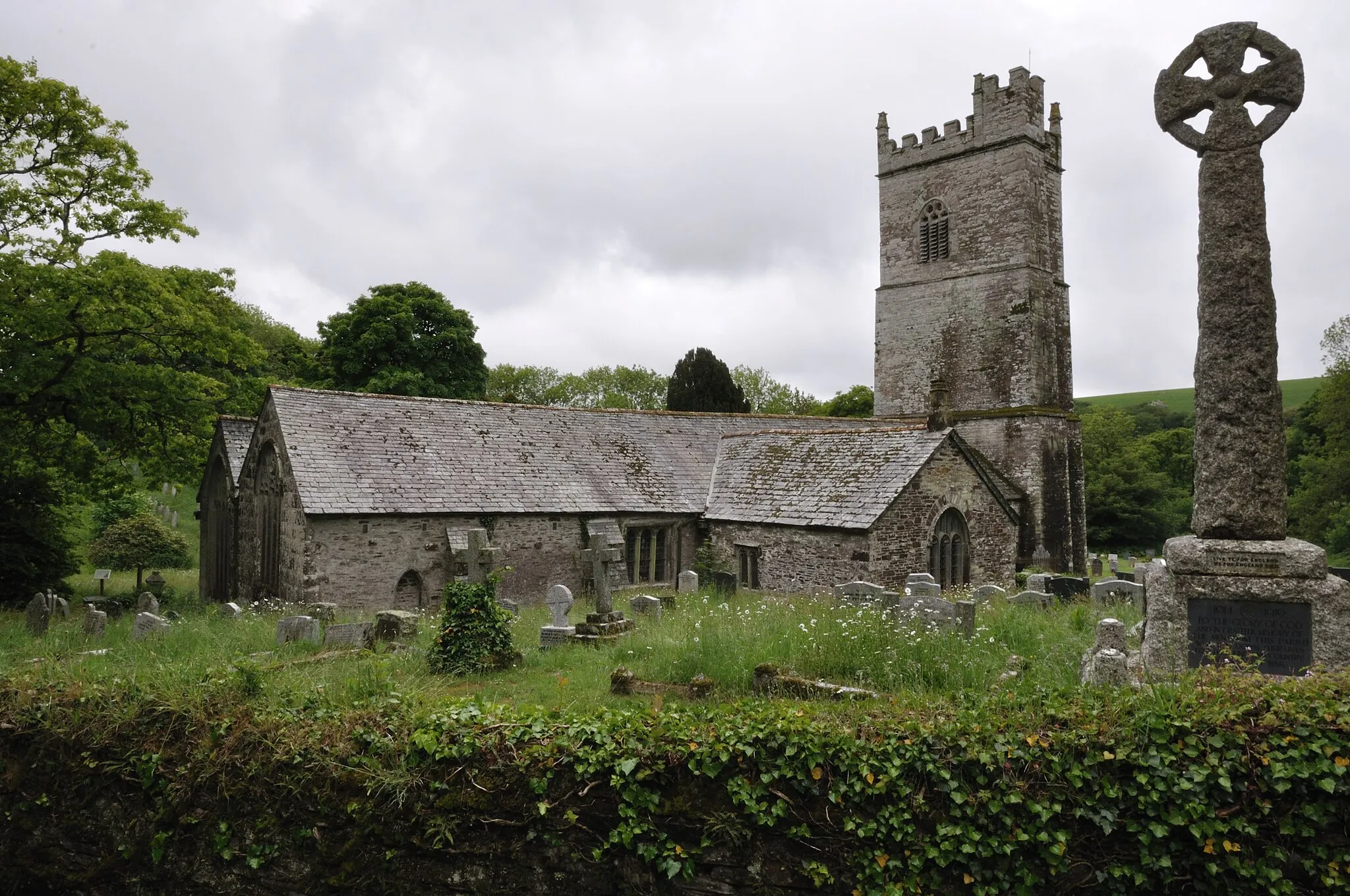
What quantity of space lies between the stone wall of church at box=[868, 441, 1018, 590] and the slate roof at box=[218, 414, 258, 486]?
1650cm

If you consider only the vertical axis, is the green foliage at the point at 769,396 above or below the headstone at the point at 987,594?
above

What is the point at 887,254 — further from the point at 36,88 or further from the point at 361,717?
the point at 361,717

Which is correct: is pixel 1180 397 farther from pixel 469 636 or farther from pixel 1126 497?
pixel 469 636

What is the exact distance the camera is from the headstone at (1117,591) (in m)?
16.5

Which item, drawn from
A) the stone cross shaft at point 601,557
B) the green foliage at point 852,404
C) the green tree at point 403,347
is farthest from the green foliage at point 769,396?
the stone cross shaft at point 601,557

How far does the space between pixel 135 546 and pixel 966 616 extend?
87.0ft

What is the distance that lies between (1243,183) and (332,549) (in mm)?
17879

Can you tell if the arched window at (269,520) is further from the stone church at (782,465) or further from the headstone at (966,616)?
the headstone at (966,616)

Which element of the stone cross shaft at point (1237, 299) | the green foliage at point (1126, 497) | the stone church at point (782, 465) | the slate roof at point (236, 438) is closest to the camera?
the stone cross shaft at point (1237, 299)

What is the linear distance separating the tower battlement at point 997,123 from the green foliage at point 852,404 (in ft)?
108

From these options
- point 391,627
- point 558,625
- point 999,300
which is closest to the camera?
point 391,627

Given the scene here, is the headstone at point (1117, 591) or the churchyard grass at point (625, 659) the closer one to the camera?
the churchyard grass at point (625, 659)

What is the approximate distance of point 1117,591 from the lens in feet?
57.5

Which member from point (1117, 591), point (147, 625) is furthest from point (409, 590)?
point (1117, 591)
